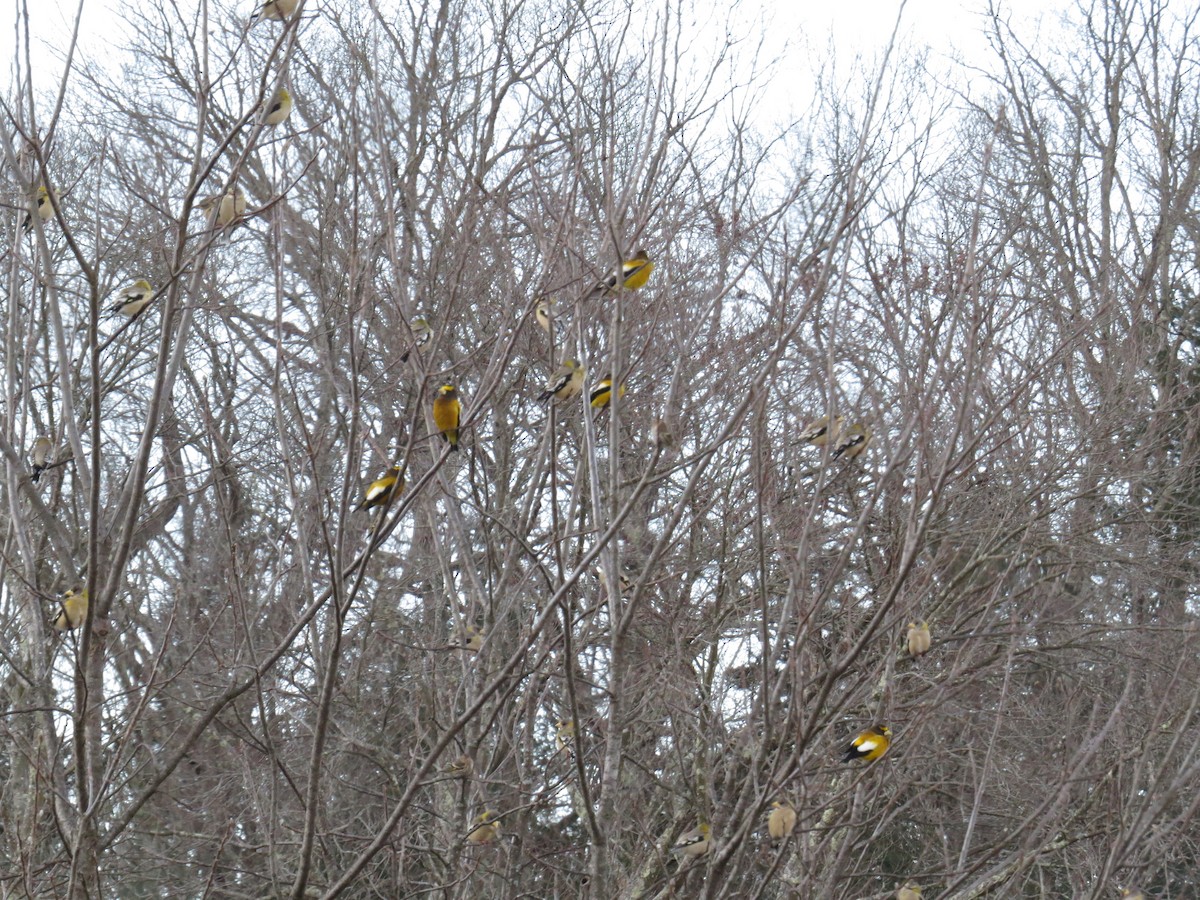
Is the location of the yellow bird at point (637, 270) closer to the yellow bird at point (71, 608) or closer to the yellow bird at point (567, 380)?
the yellow bird at point (567, 380)

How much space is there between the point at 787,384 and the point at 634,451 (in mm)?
1180

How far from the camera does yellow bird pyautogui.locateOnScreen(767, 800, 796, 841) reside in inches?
231

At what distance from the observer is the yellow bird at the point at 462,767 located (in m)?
5.09

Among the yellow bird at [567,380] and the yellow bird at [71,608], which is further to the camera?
the yellow bird at [567,380]

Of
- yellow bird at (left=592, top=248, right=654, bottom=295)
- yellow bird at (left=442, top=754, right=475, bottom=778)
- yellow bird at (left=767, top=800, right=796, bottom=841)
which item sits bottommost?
yellow bird at (left=767, top=800, right=796, bottom=841)

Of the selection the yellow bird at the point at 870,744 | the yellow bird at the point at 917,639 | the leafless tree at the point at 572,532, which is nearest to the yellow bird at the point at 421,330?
the leafless tree at the point at 572,532

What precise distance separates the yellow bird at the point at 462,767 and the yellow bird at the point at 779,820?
143 centimetres

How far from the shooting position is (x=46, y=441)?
23.6ft

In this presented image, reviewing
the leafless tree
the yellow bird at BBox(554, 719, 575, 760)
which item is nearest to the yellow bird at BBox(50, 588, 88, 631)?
the leafless tree

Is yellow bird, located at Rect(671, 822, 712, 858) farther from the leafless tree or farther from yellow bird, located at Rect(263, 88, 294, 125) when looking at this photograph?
yellow bird, located at Rect(263, 88, 294, 125)

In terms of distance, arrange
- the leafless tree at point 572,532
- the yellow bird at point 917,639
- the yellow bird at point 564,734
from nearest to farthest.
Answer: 1. the leafless tree at point 572,532
2. the yellow bird at point 917,639
3. the yellow bird at point 564,734

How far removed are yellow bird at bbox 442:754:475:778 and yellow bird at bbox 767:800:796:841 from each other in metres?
1.43

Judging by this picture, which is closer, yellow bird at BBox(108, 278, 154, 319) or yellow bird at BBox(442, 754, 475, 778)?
yellow bird at BBox(442, 754, 475, 778)

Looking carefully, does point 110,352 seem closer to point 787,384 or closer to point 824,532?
point 787,384
